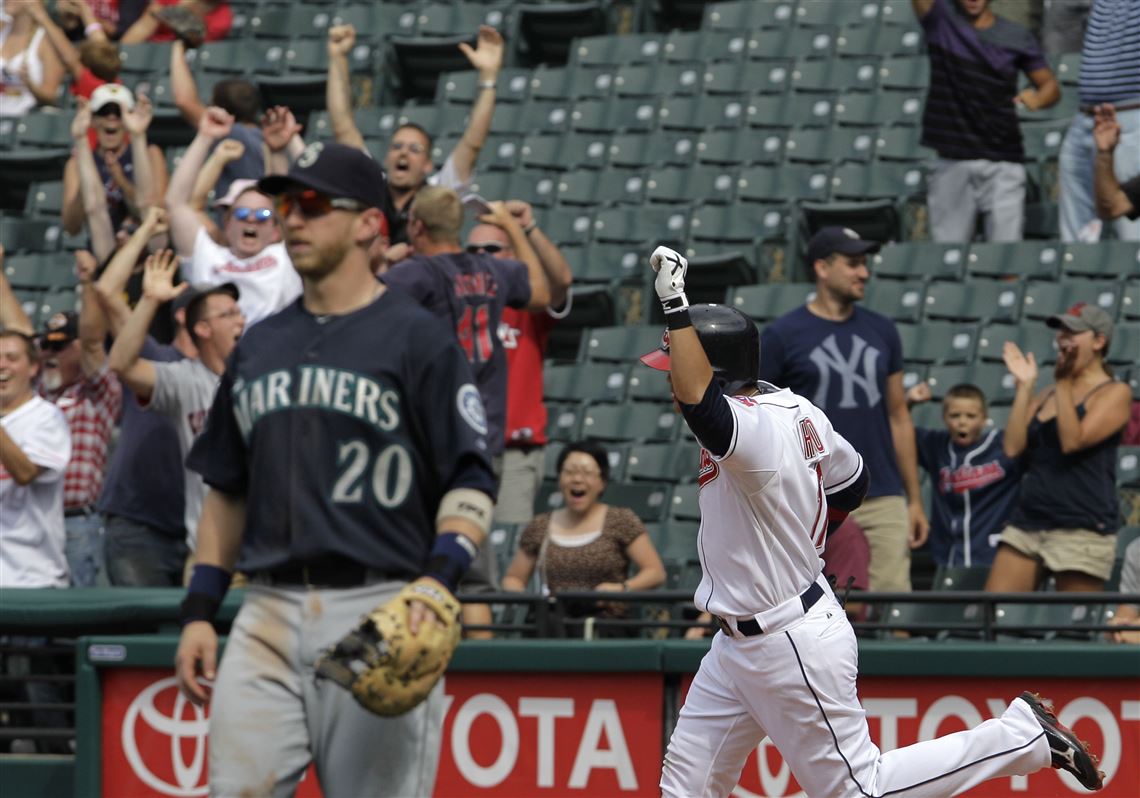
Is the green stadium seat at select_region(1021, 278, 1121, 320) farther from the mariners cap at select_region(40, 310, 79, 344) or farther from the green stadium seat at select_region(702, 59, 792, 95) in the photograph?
the mariners cap at select_region(40, 310, 79, 344)

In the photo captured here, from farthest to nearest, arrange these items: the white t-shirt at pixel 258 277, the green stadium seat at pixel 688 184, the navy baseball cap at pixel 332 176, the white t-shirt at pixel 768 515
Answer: the green stadium seat at pixel 688 184 → the white t-shirt at pixel 258 277 → the white t-shirt at pixel 768 515 → the navy baseball cap at pixel 332 176

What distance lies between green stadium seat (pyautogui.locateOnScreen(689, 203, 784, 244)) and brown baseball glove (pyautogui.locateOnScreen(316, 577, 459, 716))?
8.06m

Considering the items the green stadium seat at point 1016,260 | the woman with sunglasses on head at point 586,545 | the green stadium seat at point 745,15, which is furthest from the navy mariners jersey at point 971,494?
the green stadium seat at point 745,15

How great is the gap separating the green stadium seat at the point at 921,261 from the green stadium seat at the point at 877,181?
33.9 inches

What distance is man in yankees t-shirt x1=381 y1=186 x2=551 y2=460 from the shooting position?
6887mm

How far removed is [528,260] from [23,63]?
330 inches

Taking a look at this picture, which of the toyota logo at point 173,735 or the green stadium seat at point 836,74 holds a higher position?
the green stadium seat at point 836,74

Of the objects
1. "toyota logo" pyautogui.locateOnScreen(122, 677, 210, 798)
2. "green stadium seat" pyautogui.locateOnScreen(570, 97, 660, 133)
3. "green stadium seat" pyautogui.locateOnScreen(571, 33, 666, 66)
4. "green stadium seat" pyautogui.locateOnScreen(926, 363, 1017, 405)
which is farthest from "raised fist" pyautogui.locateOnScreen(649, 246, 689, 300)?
"green stadium seat" pyautogui.locateOnScreen(571, 33, 666, 66)

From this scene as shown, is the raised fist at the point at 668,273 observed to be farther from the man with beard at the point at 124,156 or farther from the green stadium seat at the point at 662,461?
the man with beard at the point at 124,156

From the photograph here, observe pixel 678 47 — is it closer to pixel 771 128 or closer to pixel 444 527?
pixel 771 128

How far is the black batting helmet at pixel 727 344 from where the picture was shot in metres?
4.99

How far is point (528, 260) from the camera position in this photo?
25.0 ft

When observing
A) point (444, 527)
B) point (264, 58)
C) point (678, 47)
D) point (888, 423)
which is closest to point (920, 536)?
point (888, 423)

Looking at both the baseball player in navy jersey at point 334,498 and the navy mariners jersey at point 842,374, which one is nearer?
the baseball player in navy jersey at point 334,498
